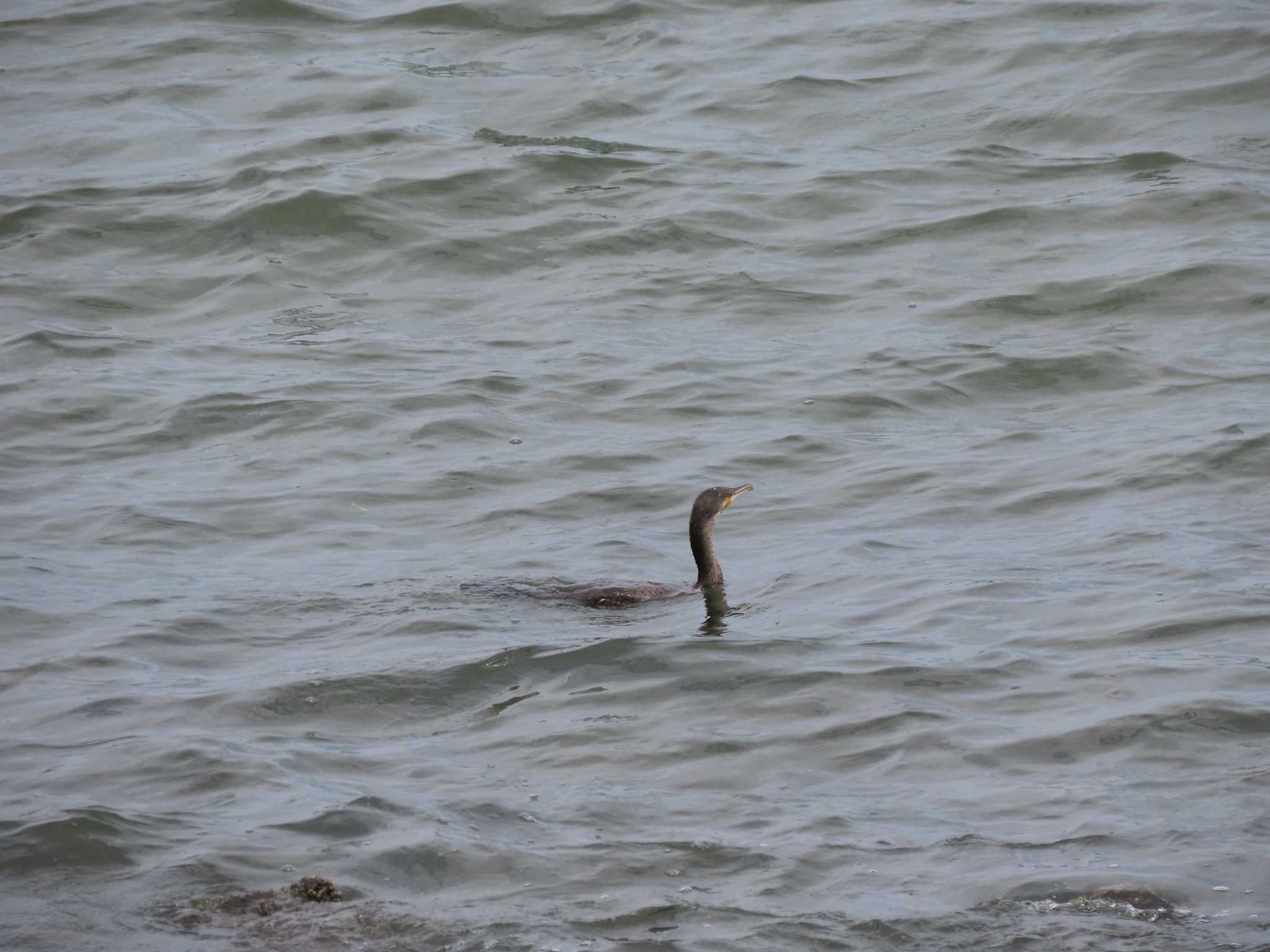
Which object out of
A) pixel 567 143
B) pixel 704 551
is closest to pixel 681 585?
pixel 704 551

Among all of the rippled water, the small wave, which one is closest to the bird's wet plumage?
the rippled water

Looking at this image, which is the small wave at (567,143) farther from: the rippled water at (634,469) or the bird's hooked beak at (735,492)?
the bird's hooked beak at (735,492)

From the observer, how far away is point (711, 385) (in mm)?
11648

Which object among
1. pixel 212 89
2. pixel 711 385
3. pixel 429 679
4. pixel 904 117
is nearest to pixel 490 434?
pixel 711 385

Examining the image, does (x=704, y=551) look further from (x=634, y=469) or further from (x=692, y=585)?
(x=634, y=469)

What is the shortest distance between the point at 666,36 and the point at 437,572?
10593 mm

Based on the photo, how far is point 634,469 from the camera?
1052 cm

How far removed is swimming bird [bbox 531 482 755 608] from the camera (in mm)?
8430

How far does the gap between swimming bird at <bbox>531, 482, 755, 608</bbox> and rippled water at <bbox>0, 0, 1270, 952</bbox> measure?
131 mm

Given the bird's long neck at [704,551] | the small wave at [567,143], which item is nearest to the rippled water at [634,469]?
the small wave at [567,143]

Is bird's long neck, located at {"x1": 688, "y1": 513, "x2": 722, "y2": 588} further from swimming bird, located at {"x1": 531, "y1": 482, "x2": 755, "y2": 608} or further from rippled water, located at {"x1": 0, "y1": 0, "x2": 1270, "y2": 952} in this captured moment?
rippled water, located at {"x1": 0, "y1": 0, "x2": 1270, "y2": 952}

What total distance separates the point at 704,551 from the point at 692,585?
0.17m

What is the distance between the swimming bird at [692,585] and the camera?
27.7 feet

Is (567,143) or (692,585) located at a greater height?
(567,143)
